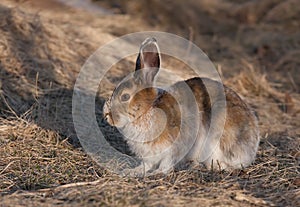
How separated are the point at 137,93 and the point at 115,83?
84.0 inches

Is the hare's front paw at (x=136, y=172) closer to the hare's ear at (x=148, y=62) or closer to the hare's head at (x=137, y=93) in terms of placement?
the hare's head at (x=137, y=93)

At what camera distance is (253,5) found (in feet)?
35.8

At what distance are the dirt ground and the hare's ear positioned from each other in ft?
2.68

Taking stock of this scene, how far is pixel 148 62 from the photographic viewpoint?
4.74 metres

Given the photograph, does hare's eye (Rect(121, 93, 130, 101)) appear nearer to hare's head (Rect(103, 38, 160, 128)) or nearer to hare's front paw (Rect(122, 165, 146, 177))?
hare's head (Rect(103, 38, 160, 128))

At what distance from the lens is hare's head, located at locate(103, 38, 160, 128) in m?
4.61

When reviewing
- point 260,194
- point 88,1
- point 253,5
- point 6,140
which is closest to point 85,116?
point 6,140

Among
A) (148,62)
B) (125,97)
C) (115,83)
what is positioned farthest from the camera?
(115,83)

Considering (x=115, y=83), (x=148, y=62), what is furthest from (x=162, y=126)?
(x=115, y=83)

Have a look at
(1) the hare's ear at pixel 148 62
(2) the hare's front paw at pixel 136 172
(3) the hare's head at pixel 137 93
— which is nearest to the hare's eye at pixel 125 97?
(3) the hare's head at pixel 137 93

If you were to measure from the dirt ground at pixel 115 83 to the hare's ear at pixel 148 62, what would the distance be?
32.1 inches

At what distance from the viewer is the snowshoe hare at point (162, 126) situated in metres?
4.66

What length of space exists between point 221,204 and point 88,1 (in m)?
6.74

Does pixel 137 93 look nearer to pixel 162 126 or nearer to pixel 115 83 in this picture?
pixel 162 126
